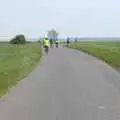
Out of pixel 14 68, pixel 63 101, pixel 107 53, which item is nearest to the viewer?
pixel 63 101

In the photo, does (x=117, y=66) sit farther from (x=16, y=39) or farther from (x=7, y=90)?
(x=16, y=39)

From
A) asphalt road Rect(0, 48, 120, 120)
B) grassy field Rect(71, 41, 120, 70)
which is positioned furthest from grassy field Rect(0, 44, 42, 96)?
grassy field Rect(71, 41, 120, 70)

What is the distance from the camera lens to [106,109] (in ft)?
31.9

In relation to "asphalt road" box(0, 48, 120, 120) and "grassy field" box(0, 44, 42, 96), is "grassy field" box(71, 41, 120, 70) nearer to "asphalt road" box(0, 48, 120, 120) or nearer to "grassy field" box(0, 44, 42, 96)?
"grassy field" box(0, 44, 42, 96)

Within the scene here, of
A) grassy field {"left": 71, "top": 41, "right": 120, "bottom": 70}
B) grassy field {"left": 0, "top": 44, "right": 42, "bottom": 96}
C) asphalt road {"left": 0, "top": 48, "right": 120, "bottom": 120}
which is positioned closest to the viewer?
asphalt road {"left": 0, "top": 48, "right": 120, "bottom": 120}

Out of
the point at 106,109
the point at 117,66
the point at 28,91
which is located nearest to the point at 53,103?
the point at 106,109

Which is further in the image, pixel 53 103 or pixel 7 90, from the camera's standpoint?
pixel 7 90

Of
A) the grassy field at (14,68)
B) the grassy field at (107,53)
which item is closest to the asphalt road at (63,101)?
the grassy field at (14,68)

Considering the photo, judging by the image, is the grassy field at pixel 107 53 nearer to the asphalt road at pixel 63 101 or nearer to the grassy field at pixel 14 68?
the grassy field at pixel 14 68

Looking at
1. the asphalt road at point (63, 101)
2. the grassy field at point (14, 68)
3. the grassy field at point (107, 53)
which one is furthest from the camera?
the grassy field at point (107, 53)

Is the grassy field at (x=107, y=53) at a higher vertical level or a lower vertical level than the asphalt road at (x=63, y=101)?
lower

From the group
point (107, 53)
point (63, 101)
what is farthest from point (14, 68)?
point (107, 53)

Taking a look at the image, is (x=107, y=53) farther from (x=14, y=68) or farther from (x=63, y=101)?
(x=63, y=101)

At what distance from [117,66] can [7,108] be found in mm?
14371
